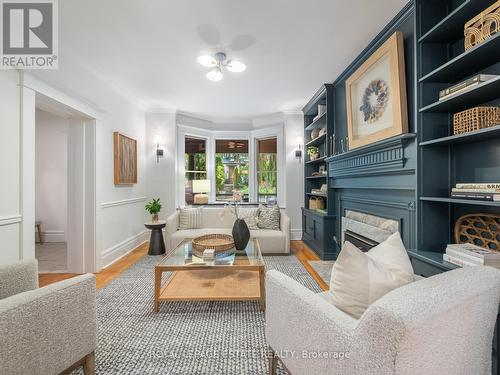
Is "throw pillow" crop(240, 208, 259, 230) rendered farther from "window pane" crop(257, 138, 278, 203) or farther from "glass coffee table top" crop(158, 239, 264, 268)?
"glass coffee table top" crop(158, 239, 264, 268)

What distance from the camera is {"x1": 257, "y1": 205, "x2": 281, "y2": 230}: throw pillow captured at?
158 inches

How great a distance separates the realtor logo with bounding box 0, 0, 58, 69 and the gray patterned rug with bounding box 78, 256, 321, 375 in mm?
2276

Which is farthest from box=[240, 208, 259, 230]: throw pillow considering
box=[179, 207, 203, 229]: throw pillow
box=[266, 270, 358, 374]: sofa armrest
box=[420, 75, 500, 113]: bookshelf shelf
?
box=[420, 75, 500, 113]: bookshelf shelf

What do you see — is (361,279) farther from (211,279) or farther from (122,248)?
(122,248)

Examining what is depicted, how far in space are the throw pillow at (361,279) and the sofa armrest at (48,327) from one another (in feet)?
4.14

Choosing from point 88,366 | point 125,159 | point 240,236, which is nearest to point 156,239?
point 125,159

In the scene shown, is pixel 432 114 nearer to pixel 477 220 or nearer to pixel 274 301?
pixel 477 220

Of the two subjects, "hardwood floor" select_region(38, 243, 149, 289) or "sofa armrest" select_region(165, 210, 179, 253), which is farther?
"sofa armrest" select_region(165, 210, 179, 253)

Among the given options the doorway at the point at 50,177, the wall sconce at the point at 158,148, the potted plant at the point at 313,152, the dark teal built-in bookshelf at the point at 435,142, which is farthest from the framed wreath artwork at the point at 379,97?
the doorway at the point at 50,177

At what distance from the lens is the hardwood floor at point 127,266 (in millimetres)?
2820

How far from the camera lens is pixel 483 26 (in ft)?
4.43

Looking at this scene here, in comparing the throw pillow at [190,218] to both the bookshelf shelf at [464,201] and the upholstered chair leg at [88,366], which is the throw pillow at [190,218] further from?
the bookshelf shelf at [464,201]

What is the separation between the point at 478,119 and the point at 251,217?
3.08 metres

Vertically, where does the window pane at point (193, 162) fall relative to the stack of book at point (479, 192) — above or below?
above
